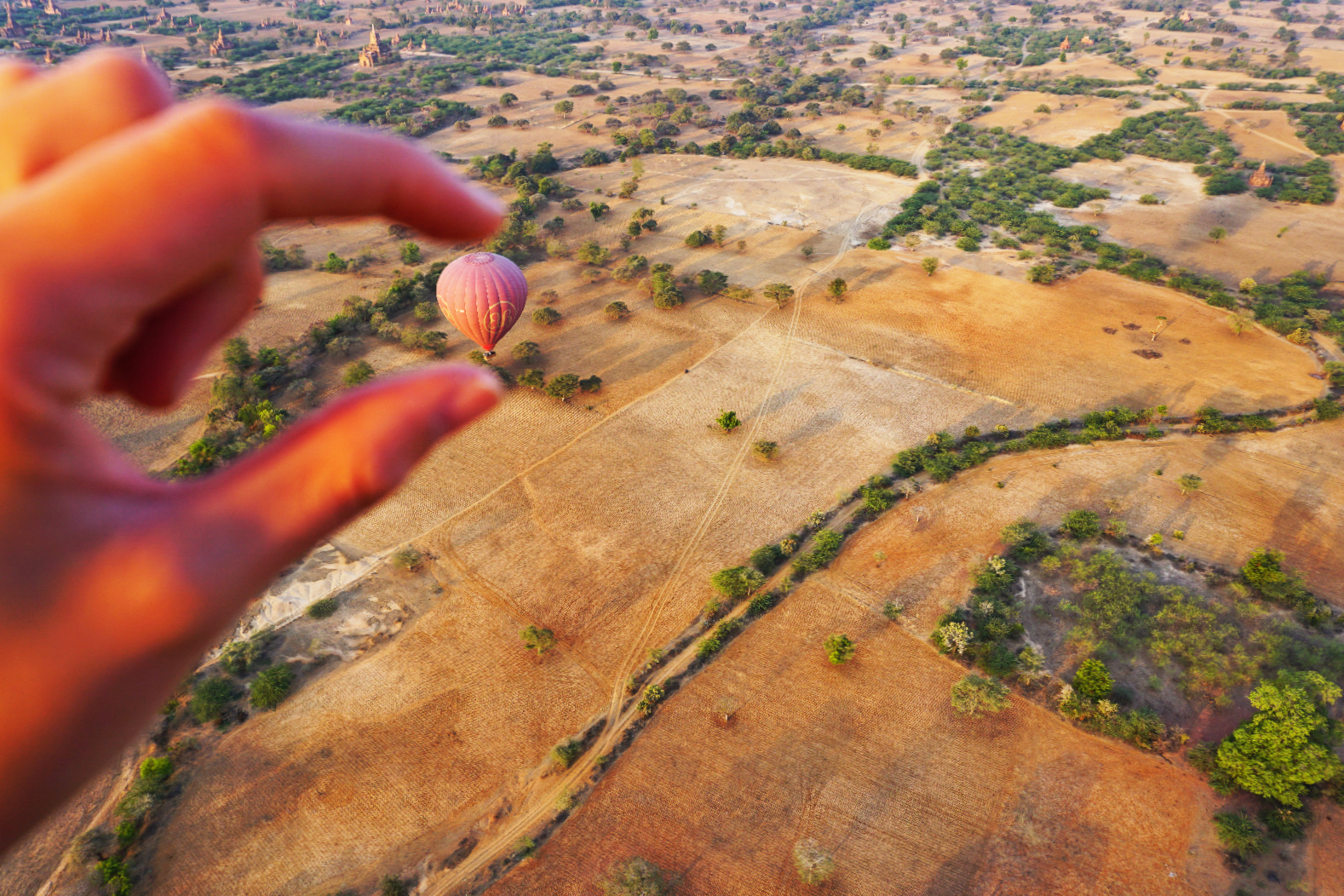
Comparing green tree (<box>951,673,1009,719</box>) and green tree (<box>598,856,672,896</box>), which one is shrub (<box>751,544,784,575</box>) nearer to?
green tree (<box>951,673,1009,719</box>)

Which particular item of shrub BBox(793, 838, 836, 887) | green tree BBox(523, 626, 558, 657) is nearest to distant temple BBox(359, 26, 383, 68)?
green tree BBox(523, 626, 558, 657)

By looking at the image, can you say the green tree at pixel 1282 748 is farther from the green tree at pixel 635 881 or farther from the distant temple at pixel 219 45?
the distant temple at pixel 219 45

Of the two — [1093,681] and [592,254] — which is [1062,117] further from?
[1093,681]

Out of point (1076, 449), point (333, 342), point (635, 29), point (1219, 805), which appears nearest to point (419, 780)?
point (1219, 805)

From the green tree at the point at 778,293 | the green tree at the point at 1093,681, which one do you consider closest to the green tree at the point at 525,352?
the green tree at the point at 778,293

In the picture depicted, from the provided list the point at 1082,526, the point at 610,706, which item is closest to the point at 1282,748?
the point at 1082,526

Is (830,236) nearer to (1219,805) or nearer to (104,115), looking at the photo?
(1219,805)
